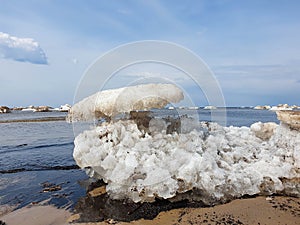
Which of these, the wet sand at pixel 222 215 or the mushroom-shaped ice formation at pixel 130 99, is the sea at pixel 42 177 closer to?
the wet sand at pixel 222 215

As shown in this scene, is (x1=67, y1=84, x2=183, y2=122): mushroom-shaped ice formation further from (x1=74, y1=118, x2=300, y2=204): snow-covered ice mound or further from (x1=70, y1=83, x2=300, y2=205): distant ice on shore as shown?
(x1=74, y1=118, x2=300, y2=204): snow-covered ice mound

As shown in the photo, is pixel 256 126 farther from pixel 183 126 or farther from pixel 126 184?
pixel 126 184

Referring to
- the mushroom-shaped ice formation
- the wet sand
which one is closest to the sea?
the wet sand

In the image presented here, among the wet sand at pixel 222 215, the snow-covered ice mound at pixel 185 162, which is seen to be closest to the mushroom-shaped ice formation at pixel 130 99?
the snow-covered ice mound at pixel 185 162

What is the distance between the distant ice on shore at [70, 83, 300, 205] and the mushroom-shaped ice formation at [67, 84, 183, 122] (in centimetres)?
3

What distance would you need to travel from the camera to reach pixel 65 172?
689 cm

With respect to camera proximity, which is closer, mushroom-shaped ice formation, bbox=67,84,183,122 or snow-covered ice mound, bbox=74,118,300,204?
snow-covered ice mound, bbox=74,118,300,204

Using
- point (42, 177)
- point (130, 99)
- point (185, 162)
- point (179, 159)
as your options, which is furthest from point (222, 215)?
point (42, 177)

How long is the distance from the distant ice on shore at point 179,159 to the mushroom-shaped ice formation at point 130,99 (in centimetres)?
3

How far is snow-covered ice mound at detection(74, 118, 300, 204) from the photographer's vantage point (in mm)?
4039

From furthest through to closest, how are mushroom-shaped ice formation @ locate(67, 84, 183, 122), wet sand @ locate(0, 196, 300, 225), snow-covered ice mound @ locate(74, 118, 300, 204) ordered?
mushroom-shaped ice formation @ locate(67, 84, 183, 122)
snow-covered ice mound @ locate(74, 118, 300, 204)
wet sand @ locate(0, 196, 300, 225)

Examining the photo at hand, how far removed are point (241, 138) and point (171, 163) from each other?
2.39 meters

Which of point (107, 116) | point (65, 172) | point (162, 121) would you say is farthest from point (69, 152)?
point (162, 121)

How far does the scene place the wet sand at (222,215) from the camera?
3.46 m
